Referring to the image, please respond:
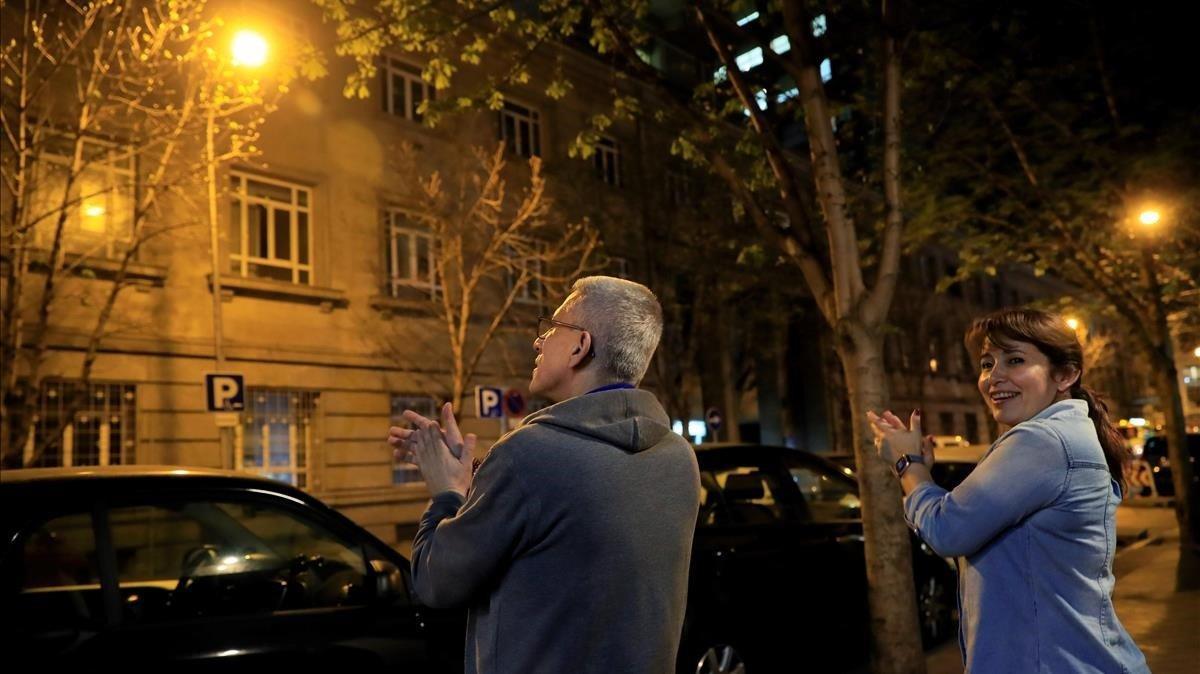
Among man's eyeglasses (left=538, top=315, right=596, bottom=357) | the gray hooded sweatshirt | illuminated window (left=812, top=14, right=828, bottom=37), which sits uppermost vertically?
illuminated window (left=812, top=14, right=828, bottom=37)

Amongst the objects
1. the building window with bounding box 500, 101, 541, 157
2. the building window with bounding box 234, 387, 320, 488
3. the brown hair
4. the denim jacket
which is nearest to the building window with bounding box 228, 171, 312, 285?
the building window with bounding box 234, 387, 320, 488

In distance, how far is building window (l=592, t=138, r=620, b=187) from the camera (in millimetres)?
23453

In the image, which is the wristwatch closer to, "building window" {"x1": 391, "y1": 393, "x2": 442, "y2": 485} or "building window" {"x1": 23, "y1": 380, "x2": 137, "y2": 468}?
"building window" {"x1": 23, "y1": 380, "x2": 137, "y2": 468}

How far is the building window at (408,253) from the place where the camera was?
1825 cm

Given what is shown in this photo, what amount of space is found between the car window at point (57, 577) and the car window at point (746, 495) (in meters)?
3.67

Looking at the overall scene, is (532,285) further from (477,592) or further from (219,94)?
(477,592)

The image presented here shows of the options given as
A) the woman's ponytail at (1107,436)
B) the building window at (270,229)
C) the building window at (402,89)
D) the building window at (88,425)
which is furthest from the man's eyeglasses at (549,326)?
the building window at (402,89)

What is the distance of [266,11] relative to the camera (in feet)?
53.5

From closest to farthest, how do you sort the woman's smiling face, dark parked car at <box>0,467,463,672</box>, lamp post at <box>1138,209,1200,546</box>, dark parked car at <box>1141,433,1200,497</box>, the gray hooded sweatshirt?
the gray hooded sweatshirt, the woman's smiling face, dark parked car at <box>0,467,463,672</box>, lamp post at <box>1138,209,1200,546</box>, dark parked car at <box>1141,433,1200,497</box>

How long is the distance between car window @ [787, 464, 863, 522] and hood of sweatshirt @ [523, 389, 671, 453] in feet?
16.7

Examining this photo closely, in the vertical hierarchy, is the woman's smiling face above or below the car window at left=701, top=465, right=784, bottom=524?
above

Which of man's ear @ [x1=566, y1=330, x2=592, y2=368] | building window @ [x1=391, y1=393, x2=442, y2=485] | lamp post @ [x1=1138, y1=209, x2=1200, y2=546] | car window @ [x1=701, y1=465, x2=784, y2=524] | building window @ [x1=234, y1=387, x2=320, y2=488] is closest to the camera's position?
man's ear @ [x1=566, y1=330, x2=592, y2=368]

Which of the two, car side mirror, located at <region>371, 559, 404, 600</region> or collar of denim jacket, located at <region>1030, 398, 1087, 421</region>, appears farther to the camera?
car side mirror, located at <region>371, 559, 404, 600</region>

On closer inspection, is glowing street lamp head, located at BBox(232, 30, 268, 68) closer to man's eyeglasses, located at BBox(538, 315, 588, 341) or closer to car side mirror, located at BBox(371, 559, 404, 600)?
car side mirror, located at BBox(371, 559, 404, 600)
